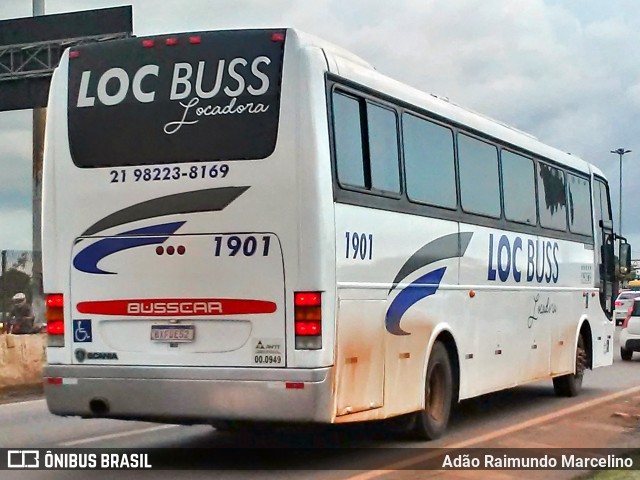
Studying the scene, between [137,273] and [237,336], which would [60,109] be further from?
[237,336]

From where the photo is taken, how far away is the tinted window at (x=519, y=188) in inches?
569

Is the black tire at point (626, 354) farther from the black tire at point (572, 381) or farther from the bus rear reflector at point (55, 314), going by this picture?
the bus rear reflector at point (55, 314)

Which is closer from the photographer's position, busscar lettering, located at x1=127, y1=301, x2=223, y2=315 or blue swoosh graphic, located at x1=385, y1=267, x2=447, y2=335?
busscar lettering, located at x1=127, y1=301, x2=223, y2=315

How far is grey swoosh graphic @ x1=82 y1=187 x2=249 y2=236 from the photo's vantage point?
978 centimetres

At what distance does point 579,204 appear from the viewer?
17.8m

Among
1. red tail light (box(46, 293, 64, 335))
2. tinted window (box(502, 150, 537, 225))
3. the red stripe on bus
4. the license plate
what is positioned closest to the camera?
the red stripe on bus

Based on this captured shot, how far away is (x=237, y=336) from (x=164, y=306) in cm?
70

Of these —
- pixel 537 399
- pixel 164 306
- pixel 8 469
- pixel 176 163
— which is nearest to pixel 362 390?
pixel 164 306

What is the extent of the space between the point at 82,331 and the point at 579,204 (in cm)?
976

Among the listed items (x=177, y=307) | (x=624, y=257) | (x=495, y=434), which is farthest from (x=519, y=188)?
(x=177, y=307)

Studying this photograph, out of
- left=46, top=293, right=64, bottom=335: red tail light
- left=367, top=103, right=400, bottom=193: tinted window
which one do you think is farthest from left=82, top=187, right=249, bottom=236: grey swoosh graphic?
left=367, top=103, right=400, bottom=193: tinted window

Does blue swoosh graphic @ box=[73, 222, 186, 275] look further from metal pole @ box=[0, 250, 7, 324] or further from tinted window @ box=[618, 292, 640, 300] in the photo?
tinted window @ box=[618, 292, 640, 300]

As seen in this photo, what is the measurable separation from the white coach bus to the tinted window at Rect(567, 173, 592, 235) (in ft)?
21.4

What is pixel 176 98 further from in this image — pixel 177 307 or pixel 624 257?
pixel 624 257
